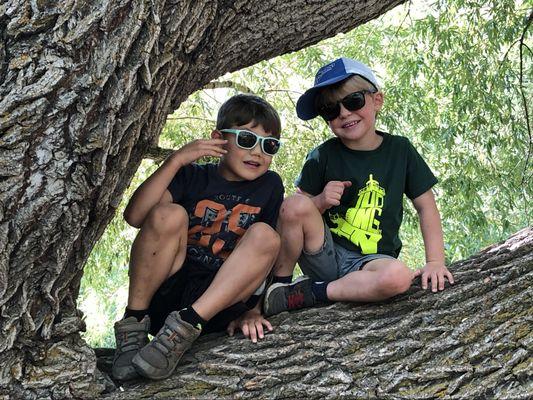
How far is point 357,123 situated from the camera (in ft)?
8.78

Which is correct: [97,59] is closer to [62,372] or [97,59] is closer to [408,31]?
[62,372]

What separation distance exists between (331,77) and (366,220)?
0.62m

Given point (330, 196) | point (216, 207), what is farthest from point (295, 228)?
point (216, 207)

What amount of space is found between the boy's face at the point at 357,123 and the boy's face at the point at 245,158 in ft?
1.21

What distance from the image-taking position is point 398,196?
2678 mm

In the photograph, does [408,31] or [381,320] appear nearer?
[381,320]

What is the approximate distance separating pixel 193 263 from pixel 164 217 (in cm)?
32

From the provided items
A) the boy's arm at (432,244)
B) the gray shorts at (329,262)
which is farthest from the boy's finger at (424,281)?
the gray shorts at (329,262)

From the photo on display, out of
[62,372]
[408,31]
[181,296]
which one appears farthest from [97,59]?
[408,31]

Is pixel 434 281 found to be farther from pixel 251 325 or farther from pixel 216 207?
pixel 216 207

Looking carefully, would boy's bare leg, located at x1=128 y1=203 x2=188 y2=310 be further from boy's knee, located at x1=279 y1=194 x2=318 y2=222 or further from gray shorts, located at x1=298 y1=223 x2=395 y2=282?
gray shorts, located at x1=298 y1=223 x2=395 y2=282

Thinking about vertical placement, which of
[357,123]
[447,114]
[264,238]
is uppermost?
[447,114]

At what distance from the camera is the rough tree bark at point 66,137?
153cm

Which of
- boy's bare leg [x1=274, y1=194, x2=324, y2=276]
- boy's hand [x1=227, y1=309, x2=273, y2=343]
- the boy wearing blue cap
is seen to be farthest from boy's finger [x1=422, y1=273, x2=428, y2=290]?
boy's hand [x1=227, y1=309, x2=273, y2=343]
